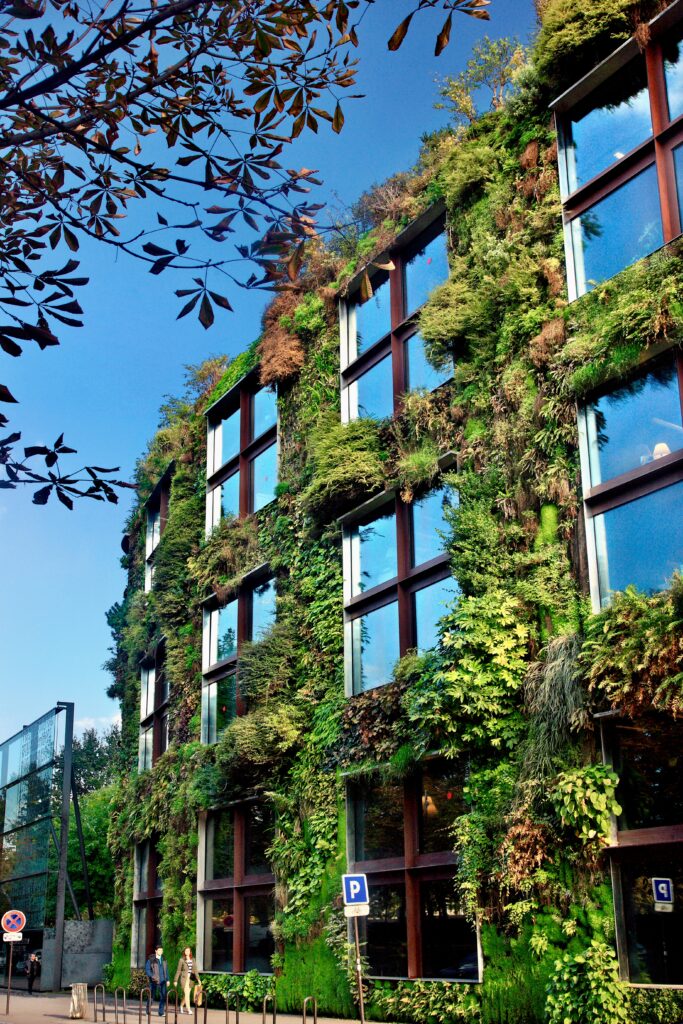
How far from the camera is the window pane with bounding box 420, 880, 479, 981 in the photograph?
17.1 meters

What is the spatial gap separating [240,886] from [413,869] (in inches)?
291

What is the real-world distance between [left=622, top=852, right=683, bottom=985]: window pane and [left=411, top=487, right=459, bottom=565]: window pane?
21.3 feet

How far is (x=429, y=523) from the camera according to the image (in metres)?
20.3

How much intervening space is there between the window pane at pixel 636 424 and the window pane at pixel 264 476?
1139cm

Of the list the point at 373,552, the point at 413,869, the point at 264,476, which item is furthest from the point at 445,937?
the point at 264,476

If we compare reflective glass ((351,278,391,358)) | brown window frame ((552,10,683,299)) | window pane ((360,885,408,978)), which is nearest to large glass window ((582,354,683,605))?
brown window frame ((552,10,683,299))

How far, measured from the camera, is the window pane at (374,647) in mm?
20641

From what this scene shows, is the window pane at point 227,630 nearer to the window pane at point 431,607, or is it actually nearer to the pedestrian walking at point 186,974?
the pedestrian walking at point 186,974

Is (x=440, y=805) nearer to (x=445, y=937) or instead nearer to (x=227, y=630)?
(x=445, y=937)

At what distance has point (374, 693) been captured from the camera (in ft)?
66.7

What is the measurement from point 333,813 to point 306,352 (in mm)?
10214

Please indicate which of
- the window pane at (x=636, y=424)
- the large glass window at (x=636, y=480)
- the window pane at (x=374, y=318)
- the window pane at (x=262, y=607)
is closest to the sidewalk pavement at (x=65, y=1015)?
the window pane at (x=262, y=607)

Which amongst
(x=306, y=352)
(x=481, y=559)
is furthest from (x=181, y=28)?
(x=306, y=352)

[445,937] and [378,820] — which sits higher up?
[378,820]
